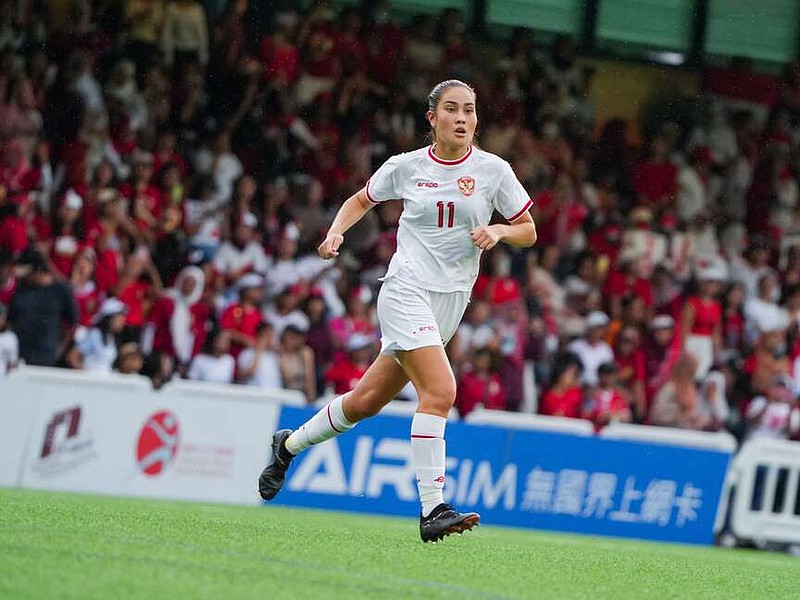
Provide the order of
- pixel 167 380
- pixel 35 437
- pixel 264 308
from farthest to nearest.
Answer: pixel 264 308 → pixel 167 380 → pixel 35 437

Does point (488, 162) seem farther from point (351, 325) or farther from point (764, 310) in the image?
point (764, 310)

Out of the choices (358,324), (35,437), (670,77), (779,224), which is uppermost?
(670,77)

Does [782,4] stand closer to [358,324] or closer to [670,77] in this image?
[670,77]

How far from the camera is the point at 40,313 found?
13820mm

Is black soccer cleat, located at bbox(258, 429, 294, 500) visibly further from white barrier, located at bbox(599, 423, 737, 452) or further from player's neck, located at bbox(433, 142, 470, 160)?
white barrier, located at bbox(599, 423, 737, 452)

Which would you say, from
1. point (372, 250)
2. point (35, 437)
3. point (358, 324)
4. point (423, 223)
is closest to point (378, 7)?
point (372, 250)

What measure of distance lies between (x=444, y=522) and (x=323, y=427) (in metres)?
A: 1.24

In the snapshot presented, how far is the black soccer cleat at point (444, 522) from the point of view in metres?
7.72

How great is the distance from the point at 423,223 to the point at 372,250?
8847mm

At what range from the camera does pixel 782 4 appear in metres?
21.8

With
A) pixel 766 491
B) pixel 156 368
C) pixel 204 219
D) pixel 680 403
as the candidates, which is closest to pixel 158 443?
pixel 156 368

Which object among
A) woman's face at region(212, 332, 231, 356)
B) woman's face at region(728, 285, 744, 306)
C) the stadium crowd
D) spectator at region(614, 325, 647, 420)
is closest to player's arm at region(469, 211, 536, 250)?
the stadium crowd

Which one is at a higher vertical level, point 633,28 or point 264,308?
point 633,28

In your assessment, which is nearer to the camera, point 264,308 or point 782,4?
point 264,308
